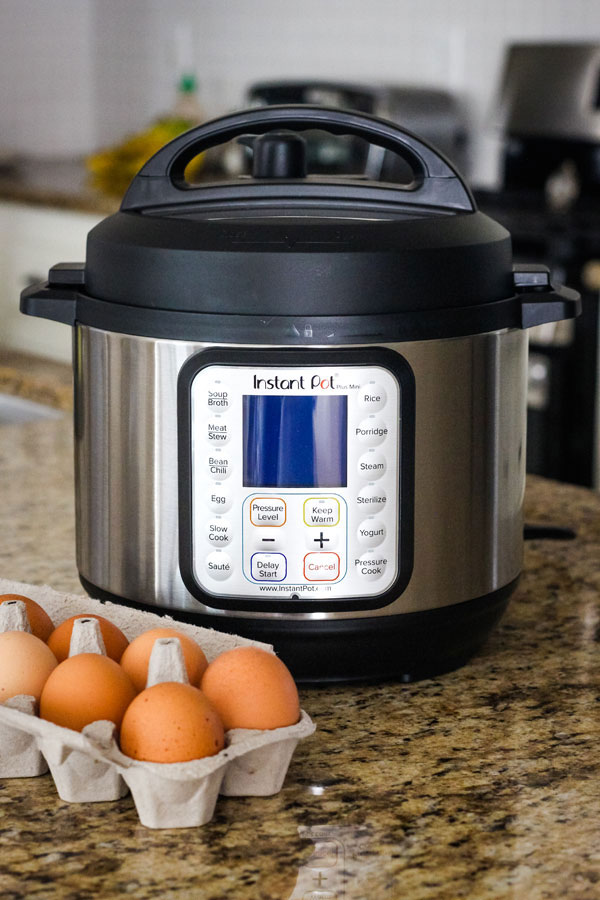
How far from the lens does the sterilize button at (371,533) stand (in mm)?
700

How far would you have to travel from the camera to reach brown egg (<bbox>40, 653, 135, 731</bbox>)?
60cm

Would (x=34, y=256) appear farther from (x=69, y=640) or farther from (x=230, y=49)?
(x=69, y=640)

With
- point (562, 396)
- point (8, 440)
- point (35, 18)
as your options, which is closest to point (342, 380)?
point (8, 440)

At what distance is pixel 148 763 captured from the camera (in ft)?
1.81

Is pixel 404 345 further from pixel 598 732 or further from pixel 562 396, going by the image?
pixel 562 396

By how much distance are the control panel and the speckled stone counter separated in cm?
9

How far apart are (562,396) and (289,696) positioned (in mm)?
1992

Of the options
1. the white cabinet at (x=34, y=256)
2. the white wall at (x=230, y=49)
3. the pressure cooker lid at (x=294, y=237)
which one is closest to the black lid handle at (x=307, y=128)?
the pressure cooker lid at (x=294, y=237)

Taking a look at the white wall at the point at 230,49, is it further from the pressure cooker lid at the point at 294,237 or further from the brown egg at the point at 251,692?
the brown egg at the point at 251,692

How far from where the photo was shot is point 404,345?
2.25ft

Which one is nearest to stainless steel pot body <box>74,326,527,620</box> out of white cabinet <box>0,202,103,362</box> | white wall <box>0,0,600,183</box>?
white cabinet <box>0,202,103,362</box>

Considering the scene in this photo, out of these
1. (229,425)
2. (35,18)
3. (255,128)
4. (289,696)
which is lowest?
(289,696)

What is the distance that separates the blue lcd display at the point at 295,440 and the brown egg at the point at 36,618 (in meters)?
0.16

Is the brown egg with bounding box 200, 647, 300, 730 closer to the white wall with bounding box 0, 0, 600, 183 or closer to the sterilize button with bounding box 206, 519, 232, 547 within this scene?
the sterilize button with bounding box 206, 519, 232, 547
